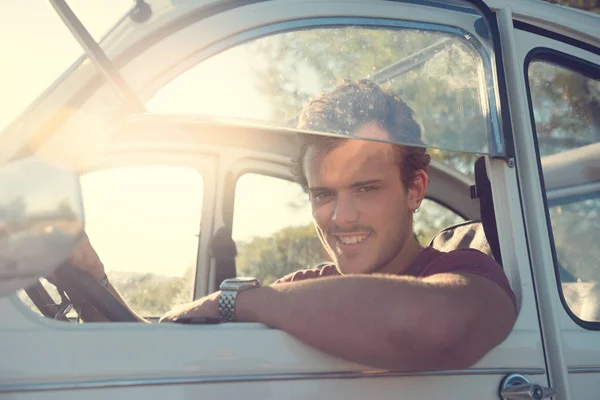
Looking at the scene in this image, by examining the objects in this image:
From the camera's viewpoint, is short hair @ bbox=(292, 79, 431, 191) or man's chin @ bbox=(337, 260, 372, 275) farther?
man's chin @ bbox=(337, 260, 372, 275)

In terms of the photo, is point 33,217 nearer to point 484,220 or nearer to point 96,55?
point 96,55

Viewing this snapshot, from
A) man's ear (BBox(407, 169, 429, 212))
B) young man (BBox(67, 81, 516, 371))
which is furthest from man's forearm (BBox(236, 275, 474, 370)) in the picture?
man's ear (BBox(407, 169, 429, 212))

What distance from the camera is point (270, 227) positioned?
9.57 ft

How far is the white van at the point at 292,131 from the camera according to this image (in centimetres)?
137

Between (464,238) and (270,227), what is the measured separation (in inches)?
33.9

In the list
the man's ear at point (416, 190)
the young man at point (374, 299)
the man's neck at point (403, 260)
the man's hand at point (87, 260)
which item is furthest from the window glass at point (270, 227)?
the man's hand at point (87, 260)

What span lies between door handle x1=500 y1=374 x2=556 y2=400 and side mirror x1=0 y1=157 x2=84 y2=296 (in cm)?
110

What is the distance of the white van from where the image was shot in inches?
53.9

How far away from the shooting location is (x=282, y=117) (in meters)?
1.60

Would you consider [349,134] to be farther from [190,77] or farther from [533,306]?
[533,306]

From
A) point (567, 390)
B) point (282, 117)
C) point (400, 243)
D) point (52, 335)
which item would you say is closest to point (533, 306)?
point (567, 390)

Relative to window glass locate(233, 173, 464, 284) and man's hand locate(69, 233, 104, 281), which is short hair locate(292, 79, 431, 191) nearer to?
man's hand locate(69, 233, 104, 281)

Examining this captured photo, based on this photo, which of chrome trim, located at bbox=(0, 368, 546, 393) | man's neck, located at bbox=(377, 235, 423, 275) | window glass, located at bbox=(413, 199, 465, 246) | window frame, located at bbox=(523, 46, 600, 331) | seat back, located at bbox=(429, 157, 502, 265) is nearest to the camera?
chrome trim, located at bbox=(0, 368, 546, 393)

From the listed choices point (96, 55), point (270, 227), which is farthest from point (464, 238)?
point (96, 55)
